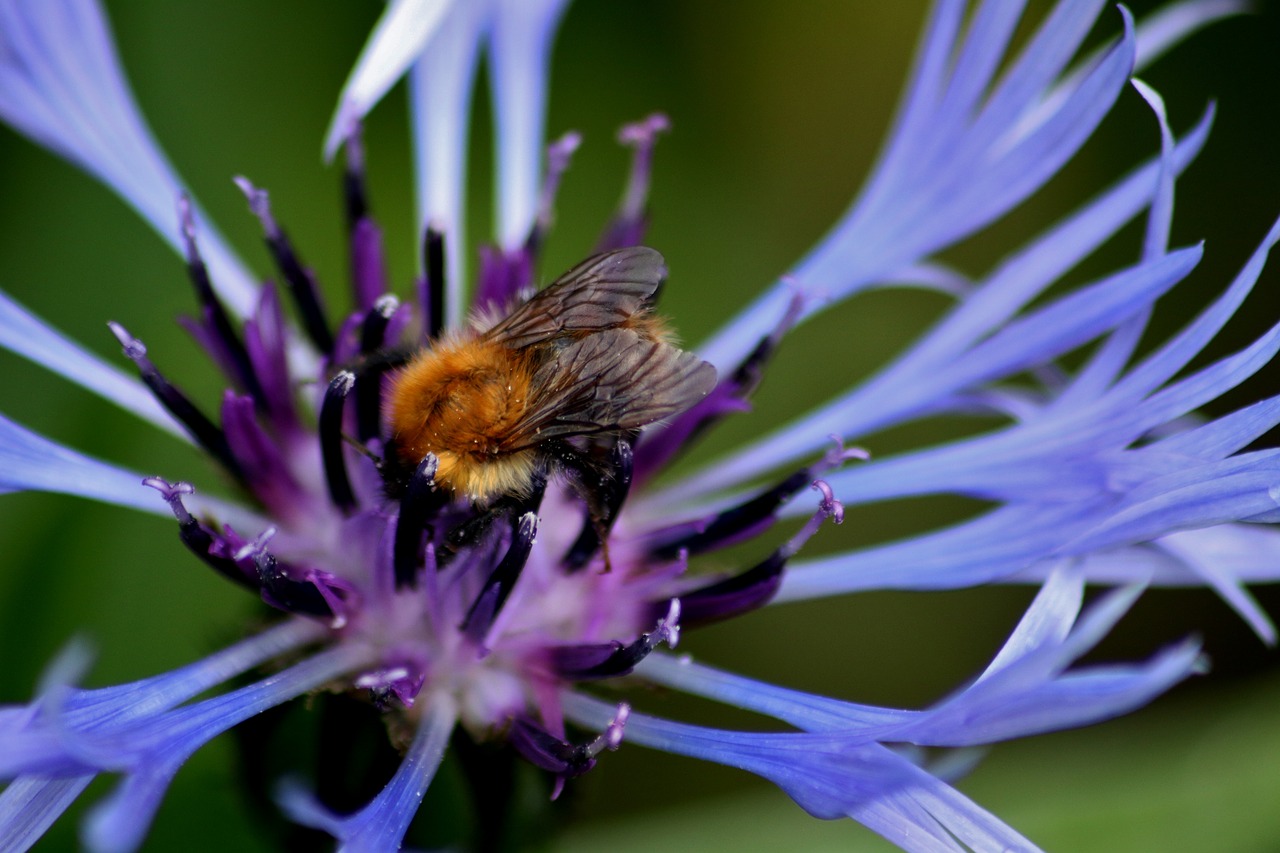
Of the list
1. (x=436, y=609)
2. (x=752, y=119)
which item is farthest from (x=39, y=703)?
(x=752, y=119)

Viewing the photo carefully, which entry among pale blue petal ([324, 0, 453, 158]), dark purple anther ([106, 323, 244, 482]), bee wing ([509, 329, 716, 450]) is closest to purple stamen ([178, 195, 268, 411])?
dark purple anther ([106, 323, 244, 482])

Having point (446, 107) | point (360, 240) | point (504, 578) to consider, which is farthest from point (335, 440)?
point (446, 107)

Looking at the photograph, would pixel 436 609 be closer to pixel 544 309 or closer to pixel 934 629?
pixel 544 309

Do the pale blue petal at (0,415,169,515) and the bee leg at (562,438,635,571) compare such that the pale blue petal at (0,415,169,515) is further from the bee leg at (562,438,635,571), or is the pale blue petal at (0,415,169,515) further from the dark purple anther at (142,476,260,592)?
the bee leg at (562,438,635,571)

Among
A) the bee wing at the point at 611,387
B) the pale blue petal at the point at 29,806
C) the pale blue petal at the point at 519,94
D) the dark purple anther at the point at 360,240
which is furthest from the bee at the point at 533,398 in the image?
the pale blue petal at the point at 519,94

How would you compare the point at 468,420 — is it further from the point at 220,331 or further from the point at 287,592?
the point at 220,331

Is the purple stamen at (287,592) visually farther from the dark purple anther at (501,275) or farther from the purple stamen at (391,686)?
the dark purple anther at (501,275)
